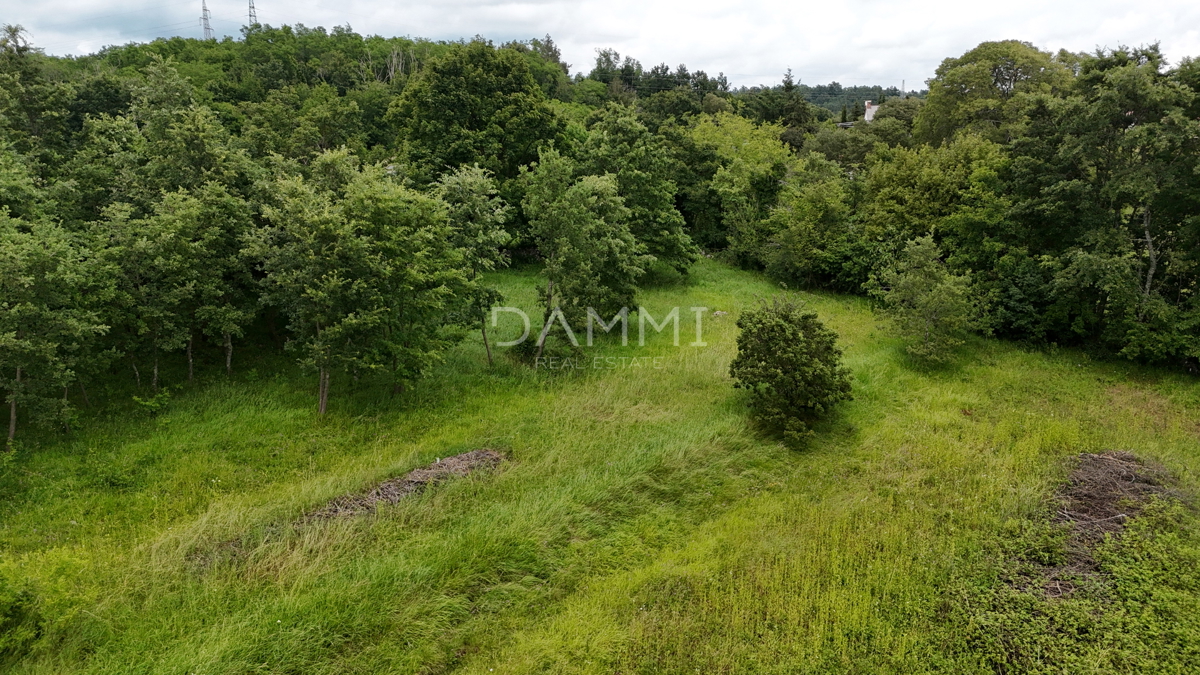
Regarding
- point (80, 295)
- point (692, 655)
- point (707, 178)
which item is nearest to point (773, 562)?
point (692, 655)

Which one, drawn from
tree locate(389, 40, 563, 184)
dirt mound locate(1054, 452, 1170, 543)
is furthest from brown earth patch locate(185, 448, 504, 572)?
tree locate(389, 40, 563, 184)

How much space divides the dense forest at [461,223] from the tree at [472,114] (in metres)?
0.11

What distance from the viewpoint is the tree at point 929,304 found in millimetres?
15188

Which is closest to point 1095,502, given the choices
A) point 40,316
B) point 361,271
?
point 361,271

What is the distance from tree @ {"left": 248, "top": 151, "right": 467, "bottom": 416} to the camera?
36.6 feet

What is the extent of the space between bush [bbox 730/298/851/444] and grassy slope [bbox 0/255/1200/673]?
0.59 metres

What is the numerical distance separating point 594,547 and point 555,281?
7.67 metres

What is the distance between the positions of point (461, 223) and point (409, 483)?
6399 millimetres

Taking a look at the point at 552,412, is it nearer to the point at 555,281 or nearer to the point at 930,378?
the point at 555,281

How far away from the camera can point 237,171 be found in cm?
1404

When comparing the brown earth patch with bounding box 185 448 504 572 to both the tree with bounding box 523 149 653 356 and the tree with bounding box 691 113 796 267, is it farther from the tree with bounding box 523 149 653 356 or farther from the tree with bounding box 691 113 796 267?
the tree with bounding box 691 113 796 267

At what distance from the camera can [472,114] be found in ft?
80.3

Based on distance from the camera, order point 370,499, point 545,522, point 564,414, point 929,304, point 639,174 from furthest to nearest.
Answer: point 639,174 < point 929,304 < point 564,414 < point 370,499 < point 545,522

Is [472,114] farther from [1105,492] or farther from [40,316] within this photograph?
[1105,492]
